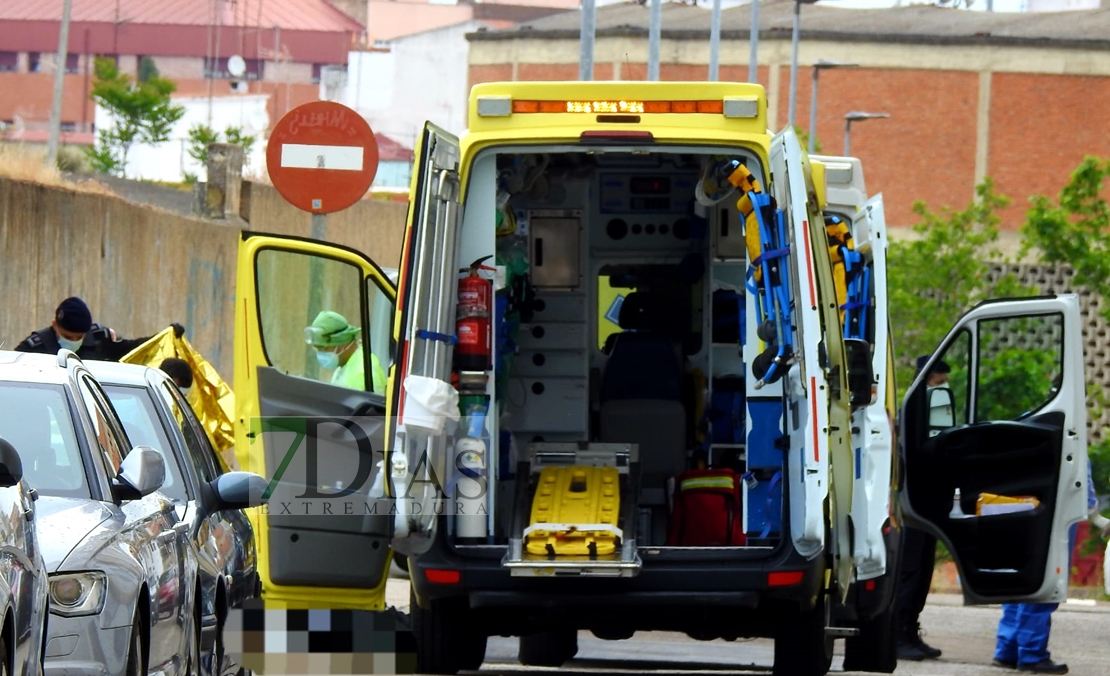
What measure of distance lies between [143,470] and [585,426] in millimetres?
4520

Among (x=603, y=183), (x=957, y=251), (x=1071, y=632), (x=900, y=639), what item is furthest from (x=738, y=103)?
(x=957, y=251)

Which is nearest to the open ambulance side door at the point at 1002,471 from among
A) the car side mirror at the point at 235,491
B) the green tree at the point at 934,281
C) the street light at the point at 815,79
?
the car side mirror at the point at 235,491

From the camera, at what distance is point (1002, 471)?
11469 millimetres

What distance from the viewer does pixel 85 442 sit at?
23.5 ft

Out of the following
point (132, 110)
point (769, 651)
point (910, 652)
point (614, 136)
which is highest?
point (132, 110)

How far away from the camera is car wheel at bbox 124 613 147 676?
21.3 ft

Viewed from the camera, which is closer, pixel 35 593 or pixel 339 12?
pixel 35 593

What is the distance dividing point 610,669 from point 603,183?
2787mm

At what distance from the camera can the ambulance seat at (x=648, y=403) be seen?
10680mm

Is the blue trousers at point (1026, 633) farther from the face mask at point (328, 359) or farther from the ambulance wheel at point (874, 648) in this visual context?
the face mask at point (328, 359)

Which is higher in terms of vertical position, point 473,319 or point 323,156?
point 323,156

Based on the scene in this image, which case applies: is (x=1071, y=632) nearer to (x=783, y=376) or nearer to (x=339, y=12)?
(x=783, y=376)

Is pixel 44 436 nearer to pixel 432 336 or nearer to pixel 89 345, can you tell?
pixel 432 336

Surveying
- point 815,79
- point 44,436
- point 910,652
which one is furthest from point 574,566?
point 815,79
